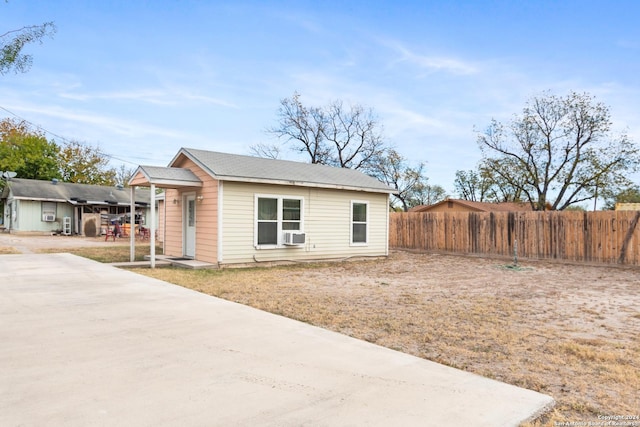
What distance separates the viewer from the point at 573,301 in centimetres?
670

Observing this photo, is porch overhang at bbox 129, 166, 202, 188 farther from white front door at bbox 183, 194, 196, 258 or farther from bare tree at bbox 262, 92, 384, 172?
bare tree at bbox 262, 92, 384, 172

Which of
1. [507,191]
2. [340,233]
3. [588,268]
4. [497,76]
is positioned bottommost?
[588,268]

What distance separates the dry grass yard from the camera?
3.27 meters

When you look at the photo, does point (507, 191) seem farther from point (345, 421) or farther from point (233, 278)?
point (345, 421)

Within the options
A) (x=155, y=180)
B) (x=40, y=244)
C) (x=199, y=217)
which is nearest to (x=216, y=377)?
(x=155, y=180)

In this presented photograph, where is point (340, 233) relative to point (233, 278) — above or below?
above

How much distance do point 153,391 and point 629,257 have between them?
1295 centimetres

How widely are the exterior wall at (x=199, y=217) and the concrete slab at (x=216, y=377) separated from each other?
5315 millimetres

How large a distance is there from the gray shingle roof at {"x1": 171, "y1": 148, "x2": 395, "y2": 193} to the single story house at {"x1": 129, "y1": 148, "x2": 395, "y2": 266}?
0.03 meters

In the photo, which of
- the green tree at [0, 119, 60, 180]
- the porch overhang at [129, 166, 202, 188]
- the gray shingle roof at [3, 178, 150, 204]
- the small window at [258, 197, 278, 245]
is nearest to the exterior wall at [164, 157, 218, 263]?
the porch overhang at [129, 166, 202, 188]

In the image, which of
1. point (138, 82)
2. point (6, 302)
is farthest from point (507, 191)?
point (6, 302)

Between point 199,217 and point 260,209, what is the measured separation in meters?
1.64

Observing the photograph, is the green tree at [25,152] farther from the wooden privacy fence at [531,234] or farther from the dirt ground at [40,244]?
the wooden privacy fence at [531,234]

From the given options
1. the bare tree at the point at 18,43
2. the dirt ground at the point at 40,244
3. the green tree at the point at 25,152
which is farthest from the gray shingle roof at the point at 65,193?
the bare tree at the point at 18,43
